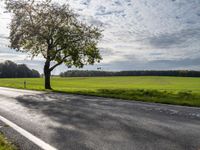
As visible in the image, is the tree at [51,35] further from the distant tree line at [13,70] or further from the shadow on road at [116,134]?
the distant tree line at [13,70]

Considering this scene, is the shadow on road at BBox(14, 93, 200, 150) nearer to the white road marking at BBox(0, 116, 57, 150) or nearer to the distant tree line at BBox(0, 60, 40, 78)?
the white road marking at BBox(0, 116, 57, 150)

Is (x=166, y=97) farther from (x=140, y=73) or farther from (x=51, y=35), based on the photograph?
(x=140, y=73)

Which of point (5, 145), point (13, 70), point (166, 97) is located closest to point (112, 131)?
point (5, 145)

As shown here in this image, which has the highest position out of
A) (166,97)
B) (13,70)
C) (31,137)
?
(13,70)

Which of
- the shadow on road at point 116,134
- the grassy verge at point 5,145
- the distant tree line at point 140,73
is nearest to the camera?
the grassy verge at point 5,145

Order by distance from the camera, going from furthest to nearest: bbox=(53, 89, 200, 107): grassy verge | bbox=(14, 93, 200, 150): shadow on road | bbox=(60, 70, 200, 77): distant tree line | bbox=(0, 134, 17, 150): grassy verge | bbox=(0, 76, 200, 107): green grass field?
bbox=(60, 70, 200, 77): distant tree line
bbox=(0, 76, 200, 107): green grass field
bbox=(53, 89, 200, 107): grassy verge
bbox=(14, 93, 200, 150): shadow on road
bbox=(0, 134, 17, 150): grassy verge

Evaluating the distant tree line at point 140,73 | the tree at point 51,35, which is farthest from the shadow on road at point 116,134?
the distant tree line at point 140,73

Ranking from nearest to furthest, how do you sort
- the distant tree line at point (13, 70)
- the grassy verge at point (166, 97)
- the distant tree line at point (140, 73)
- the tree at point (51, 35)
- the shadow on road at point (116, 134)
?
the shadow on road at point (116, 134), the grassy verge at point (166, 97), the tree at point (51, 35), the distant tree line at point (140, 73), the distant tree line at point (13, 70)

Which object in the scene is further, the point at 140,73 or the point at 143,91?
the point at 140,73

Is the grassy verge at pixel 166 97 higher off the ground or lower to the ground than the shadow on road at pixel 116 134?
lower

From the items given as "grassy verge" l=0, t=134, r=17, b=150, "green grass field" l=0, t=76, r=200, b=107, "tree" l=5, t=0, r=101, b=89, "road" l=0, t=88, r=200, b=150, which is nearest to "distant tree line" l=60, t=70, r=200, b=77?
"green grass field" l=0, t=76, r=200, b=107

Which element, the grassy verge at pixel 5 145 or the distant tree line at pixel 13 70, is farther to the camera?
the distant tree line at pixel 13 70

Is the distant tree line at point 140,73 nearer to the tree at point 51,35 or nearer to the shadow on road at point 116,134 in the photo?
the tree at point 51,35

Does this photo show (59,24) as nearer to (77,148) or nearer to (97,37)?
(97,37)
